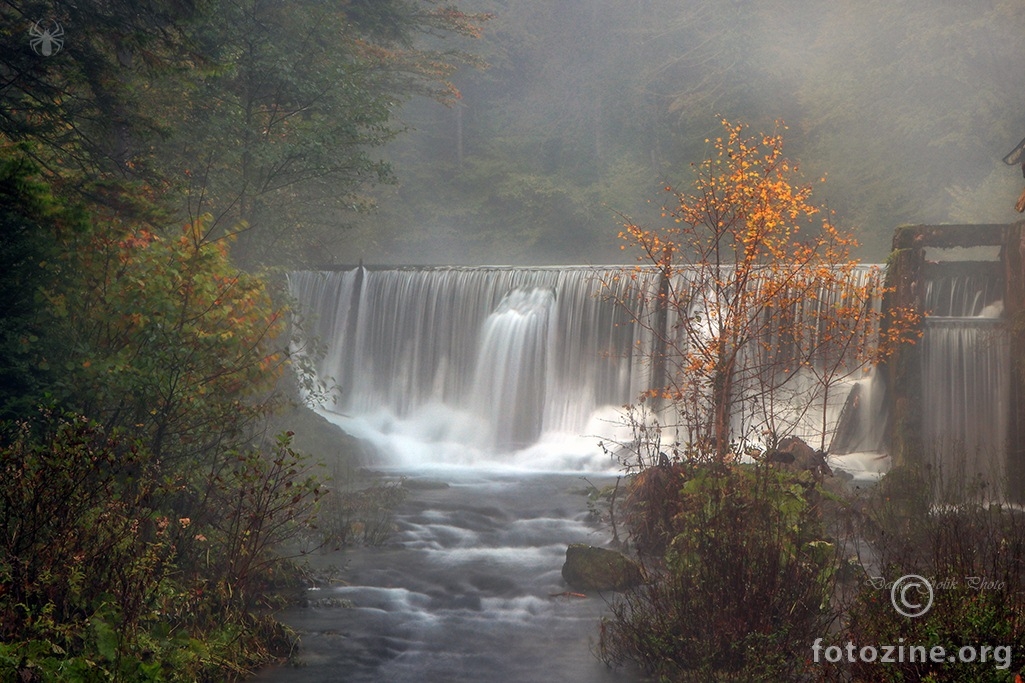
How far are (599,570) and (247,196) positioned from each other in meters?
9.20

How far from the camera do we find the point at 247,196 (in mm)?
16656

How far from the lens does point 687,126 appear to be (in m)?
43.6

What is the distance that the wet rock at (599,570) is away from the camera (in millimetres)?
10805

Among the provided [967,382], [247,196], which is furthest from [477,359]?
[967,382]

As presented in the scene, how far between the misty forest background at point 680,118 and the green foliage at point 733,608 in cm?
2329

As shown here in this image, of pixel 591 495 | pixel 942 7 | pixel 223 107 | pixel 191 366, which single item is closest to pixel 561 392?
pixel 591 495

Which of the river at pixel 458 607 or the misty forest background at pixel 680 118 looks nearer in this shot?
the river at pixel 458 607

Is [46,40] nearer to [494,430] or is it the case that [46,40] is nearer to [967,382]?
[967,382]

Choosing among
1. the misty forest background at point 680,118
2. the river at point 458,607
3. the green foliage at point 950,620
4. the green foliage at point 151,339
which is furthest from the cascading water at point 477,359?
the green foliage at point 950,620

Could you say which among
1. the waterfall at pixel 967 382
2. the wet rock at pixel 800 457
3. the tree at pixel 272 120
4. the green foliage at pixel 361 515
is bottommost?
the green foliage at pixel 361 515

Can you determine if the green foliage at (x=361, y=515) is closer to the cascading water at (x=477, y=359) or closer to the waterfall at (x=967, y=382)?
the cascading water at (x=477, y=359)

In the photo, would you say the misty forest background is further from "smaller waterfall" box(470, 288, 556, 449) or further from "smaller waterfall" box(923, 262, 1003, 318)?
"smaller waterfall" box(470, 288, 556, 449)

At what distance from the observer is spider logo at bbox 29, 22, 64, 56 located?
909 centimetres

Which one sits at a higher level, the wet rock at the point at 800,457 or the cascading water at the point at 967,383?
the cascading water at the point at 967,383
